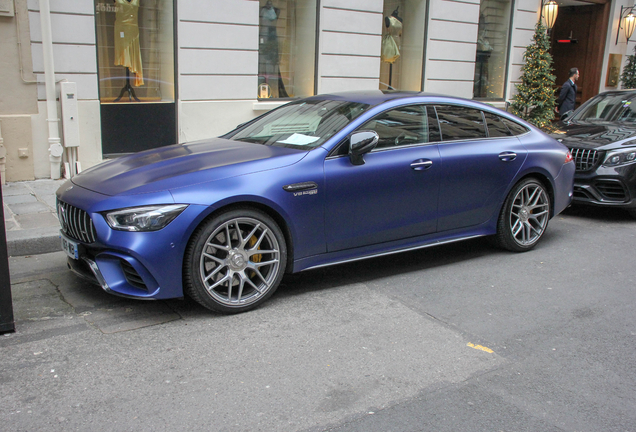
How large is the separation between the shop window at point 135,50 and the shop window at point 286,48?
6.33 ft

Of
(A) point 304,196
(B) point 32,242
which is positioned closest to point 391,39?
(B) point 32,242

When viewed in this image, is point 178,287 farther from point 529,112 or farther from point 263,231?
point 529,112

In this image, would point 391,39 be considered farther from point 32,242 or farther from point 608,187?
point 32,242

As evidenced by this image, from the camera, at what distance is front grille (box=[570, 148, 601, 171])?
7949 millimetres

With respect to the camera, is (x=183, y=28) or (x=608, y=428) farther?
(x=183, y=28)

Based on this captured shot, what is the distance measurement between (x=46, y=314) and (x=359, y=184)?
8.46 ft

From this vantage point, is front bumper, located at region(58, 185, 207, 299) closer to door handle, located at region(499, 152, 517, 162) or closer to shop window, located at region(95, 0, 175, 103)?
door handle, located at region(499, 152, 517, 162)

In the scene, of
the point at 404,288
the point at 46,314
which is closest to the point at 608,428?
the point at 404,288

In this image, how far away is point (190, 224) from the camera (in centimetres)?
422

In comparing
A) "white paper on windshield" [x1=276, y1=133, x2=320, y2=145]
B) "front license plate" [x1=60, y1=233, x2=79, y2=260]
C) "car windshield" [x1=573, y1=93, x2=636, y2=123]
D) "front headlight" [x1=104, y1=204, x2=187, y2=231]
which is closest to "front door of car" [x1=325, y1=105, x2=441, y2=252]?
"white paper on windshield" [x1=276, y1=133, x2=320, y2=145]

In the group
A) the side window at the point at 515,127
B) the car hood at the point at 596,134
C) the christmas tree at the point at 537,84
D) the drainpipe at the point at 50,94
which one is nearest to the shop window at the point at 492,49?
the christmas tree at the point at 537,84

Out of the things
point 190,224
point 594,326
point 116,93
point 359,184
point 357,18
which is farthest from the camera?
point 357,18

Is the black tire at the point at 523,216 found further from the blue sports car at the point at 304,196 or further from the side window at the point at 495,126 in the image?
the side window at the point at 495,126

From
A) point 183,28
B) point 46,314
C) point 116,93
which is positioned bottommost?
point 46,314
